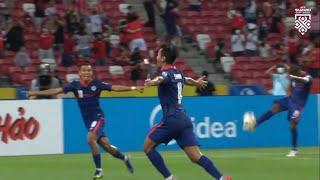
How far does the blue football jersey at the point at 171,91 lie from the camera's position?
1212cm

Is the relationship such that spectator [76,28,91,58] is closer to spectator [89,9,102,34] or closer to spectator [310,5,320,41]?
spectator [89,9,102,34]

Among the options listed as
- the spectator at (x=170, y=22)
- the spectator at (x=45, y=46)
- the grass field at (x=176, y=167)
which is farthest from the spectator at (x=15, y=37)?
the grass field at (x=176, y=167)

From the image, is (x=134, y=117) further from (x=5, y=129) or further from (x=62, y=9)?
(x=62, y=9)

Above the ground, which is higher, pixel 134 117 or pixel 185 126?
pixel 185 126

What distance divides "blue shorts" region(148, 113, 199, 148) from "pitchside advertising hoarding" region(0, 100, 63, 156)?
24.9 ft

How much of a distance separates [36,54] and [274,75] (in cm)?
657

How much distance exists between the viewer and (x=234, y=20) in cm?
2802

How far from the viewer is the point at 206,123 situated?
21.1 m

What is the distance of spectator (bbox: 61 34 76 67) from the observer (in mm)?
24031

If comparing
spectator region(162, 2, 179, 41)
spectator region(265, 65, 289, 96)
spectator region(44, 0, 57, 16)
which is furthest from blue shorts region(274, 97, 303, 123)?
spectator region(44, 0, 57, 16)

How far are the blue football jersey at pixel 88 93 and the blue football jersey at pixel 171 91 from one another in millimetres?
2672

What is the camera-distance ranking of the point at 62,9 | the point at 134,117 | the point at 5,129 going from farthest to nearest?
the point at 62,9 < the point at 134,117 < the point at 5,129

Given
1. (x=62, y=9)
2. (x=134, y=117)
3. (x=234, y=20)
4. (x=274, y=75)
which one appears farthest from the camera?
(x=234, y=20)

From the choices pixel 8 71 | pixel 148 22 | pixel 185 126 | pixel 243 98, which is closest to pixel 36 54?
pixel 8 71
